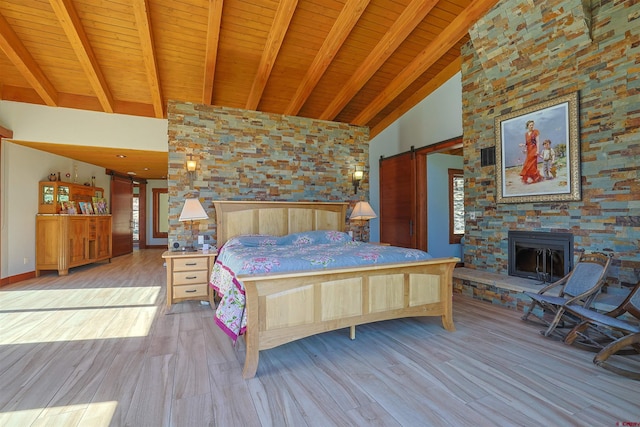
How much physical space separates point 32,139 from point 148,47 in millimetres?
3171

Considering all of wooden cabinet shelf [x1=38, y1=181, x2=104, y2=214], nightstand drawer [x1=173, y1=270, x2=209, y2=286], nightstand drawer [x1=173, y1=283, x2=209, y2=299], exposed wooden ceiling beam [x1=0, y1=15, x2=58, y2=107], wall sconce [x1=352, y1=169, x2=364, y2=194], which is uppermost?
exposed wooden ceiling beam [x1=0, y1=15, x2=58, y2=107]

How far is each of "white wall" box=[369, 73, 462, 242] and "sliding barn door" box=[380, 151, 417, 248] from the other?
0.17 m

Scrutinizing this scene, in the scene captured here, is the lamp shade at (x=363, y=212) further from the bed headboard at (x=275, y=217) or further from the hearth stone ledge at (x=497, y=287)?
the hearth stone ledge at (x=497, y=287)

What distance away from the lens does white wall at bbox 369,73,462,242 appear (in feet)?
16.8

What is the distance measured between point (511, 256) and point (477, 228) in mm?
649

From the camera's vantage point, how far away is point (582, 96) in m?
3.33

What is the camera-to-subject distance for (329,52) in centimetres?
424

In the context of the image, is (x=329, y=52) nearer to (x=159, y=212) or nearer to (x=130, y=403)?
(x=130, y=403)

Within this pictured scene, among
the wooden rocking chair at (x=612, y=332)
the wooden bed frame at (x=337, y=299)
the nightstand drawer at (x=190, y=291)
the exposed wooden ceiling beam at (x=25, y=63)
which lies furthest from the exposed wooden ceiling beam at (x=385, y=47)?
the exposed wooden ceiling beam at (x=25, y=63)

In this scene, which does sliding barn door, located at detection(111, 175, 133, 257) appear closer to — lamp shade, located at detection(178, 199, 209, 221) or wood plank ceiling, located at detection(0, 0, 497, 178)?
wood plank ceiling, located at detection(0, 0, 497, 178)

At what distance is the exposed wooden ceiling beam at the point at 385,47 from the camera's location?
371 centimetres

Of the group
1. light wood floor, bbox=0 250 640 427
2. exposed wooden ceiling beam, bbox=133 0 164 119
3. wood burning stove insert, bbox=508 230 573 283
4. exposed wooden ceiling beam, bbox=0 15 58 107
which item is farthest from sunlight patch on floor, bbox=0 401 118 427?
wood burning stove insert, bbox=508 230 573 283

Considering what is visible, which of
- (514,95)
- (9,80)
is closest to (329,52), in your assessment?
(514,95)

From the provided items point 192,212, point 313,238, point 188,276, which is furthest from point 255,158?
point 188,276
